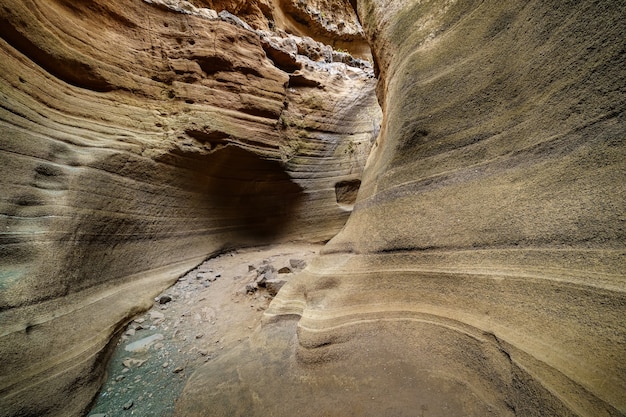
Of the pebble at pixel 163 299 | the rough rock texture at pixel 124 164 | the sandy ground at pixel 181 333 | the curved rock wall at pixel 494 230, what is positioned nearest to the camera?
the curved rock wall at pixel 494 230

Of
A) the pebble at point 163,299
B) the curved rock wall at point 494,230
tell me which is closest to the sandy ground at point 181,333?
the pebble at point 163,299

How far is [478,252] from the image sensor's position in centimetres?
169

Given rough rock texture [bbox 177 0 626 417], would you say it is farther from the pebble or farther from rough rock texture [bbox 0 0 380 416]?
the pebble

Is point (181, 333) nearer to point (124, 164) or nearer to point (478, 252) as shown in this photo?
point (124, 164)

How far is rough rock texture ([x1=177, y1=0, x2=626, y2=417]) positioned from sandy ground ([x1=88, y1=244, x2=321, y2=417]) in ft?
1.08

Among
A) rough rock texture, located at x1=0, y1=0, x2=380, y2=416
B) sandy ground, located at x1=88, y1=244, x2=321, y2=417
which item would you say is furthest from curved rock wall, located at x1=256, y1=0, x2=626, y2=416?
rough rock texture, located at x1=0, y1=0, x2=380, y2=416

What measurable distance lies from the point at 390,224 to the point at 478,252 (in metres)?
0.75

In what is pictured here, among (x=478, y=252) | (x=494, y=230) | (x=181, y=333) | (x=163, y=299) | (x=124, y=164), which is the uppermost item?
(x=124, y=164)

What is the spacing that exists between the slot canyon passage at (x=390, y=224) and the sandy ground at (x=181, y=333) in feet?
0.44

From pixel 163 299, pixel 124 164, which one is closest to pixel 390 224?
pixel 163 299

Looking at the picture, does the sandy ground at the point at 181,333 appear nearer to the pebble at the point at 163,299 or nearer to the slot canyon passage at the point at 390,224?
the pebble at the point at 163,299

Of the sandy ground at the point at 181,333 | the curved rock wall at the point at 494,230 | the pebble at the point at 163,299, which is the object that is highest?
the curved rock wall at the point at 494,230

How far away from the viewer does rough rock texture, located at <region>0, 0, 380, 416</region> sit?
2.17 m

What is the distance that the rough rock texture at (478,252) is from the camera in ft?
3.91
